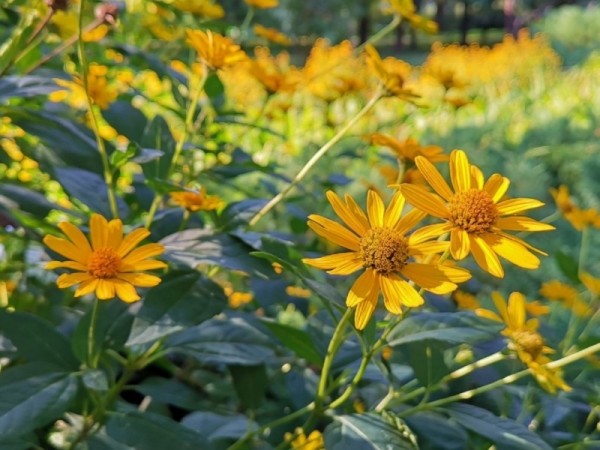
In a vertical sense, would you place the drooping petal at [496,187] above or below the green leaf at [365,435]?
above

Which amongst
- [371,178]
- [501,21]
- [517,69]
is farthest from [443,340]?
[501,21]

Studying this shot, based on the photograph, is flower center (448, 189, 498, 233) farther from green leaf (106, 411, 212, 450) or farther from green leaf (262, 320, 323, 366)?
green leaf (106, 411, 212, 450)

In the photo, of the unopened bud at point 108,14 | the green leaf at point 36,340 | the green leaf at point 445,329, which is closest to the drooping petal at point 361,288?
the green leaf at point 445,329

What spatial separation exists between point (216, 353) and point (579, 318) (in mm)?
600

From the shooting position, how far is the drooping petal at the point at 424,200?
60 centimetres

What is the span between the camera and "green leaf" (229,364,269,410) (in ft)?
3.02

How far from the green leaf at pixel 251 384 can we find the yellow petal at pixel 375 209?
1.10 feet

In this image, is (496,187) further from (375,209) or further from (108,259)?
(108,259)

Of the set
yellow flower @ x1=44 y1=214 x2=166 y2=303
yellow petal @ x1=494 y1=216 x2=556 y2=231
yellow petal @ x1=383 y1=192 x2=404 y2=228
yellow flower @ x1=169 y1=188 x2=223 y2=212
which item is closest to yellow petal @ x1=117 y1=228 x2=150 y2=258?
yellow flower @ x1=44 y1=214 x2=166 y2=303

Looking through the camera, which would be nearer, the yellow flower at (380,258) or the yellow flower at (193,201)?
the yellow flower at (380,258)

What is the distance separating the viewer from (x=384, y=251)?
0.63 metres

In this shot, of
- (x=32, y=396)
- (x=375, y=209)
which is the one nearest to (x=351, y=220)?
(x=375, y=209)

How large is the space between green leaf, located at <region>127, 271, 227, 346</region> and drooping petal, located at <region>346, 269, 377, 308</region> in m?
0.17

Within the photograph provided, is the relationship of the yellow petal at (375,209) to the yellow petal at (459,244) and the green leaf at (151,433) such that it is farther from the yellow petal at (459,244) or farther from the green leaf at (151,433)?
the green leaf at (151,433)
